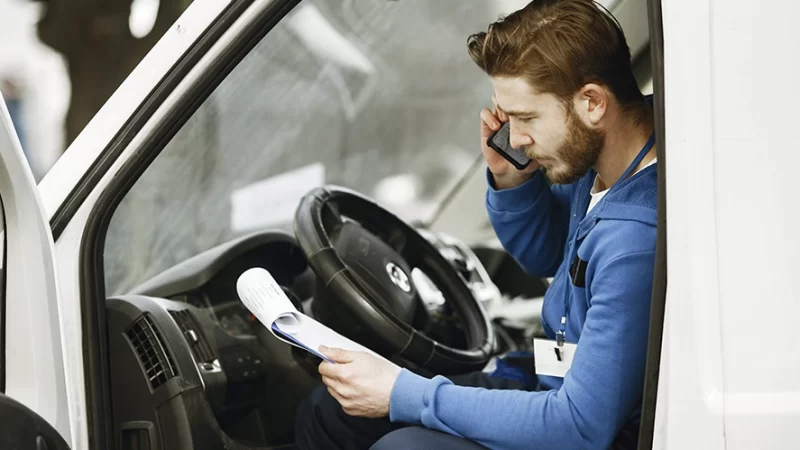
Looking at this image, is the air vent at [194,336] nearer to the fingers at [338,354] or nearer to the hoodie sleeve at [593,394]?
the fingers at [338,354]

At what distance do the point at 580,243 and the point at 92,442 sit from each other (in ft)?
2.76

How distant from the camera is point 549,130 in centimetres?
150

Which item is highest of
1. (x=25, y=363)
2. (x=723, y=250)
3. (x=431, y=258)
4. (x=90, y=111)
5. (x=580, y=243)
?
(x=723, y=250)

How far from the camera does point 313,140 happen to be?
18.4 feet

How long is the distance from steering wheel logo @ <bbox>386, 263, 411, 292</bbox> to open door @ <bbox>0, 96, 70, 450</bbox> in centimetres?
80

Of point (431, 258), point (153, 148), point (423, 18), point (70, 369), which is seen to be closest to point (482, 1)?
point (423, 18)

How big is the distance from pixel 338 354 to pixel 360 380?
64mm

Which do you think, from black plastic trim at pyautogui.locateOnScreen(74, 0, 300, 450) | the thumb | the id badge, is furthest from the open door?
the id badge

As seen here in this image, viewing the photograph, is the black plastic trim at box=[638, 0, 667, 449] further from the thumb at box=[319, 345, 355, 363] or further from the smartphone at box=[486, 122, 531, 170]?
the smartphone at box=[486, 122, 531, 170]

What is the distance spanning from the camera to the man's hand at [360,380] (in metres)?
1.45

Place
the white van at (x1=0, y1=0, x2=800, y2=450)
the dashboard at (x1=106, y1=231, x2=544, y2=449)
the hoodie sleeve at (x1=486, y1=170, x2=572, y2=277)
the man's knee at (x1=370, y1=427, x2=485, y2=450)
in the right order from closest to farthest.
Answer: the white van at (x1=0, y1=0, x2=800, y2=450)
the man's knee at (x1=370, y1=427, x2=485, y2=450)
the dashboard at (x1=106, y1=231, x2=544, y2=449)
the hoodie sleeve at (x1=486, y1=170, x2=572, y2=277)

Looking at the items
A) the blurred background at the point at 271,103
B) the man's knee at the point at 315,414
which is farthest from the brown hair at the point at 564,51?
the blurred background at the point at 271,103

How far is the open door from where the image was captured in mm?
1320

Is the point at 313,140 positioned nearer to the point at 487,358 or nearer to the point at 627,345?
the point at 487,358
